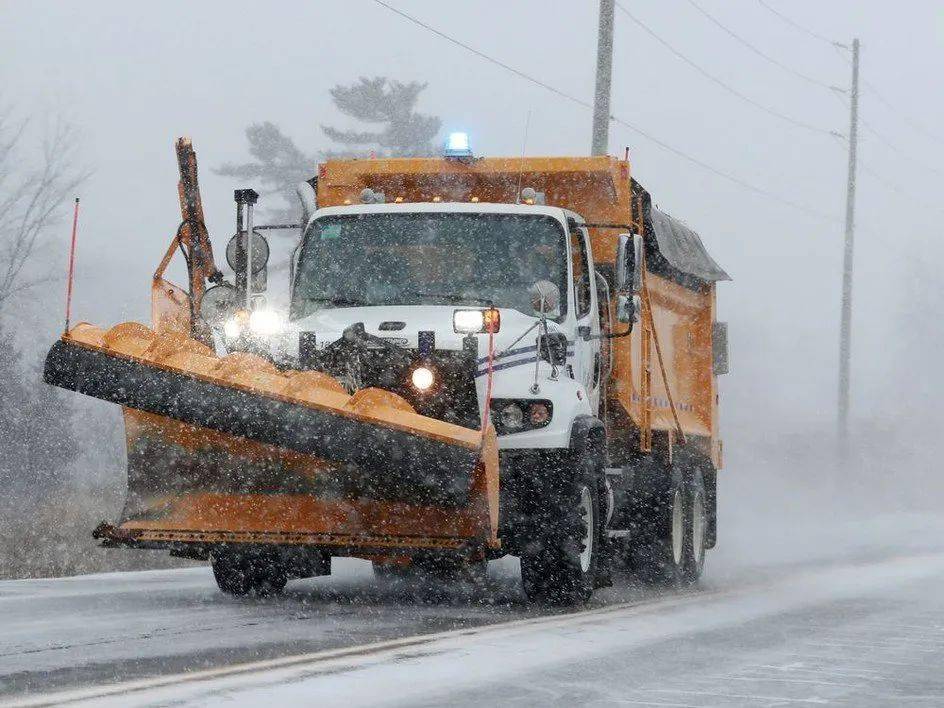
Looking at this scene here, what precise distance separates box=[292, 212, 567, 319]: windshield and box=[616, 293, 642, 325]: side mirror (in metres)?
0.46

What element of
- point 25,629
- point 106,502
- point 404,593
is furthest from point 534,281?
point 106,502

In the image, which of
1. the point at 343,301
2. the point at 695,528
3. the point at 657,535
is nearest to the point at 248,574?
the point at 343,301

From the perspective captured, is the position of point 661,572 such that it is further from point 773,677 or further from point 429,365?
point 773,677

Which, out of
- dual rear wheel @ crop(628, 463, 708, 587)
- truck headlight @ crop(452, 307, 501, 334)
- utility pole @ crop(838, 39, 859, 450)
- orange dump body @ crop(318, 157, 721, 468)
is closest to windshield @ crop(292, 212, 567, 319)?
orange dump body @ crop(318, 157, 721, 468)

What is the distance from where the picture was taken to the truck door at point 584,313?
1138 centimetres

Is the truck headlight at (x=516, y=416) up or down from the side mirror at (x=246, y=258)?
down

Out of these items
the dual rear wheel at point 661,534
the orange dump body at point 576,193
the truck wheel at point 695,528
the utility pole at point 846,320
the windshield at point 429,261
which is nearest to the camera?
the windshield at point 429,261

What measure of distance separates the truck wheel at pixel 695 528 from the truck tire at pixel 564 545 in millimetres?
4410

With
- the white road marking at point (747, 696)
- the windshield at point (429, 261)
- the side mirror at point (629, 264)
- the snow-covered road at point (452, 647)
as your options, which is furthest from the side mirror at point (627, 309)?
the white road marking at point (747, 696)

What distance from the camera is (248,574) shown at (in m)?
11.1

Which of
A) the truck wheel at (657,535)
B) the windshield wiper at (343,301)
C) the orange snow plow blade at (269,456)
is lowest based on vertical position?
the truck wheel at (657,535)

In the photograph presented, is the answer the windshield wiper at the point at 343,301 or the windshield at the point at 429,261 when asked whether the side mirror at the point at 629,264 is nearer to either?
the windshield at the point at 429,261

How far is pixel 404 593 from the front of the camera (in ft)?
39.1

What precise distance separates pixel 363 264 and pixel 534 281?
45.9 inches
